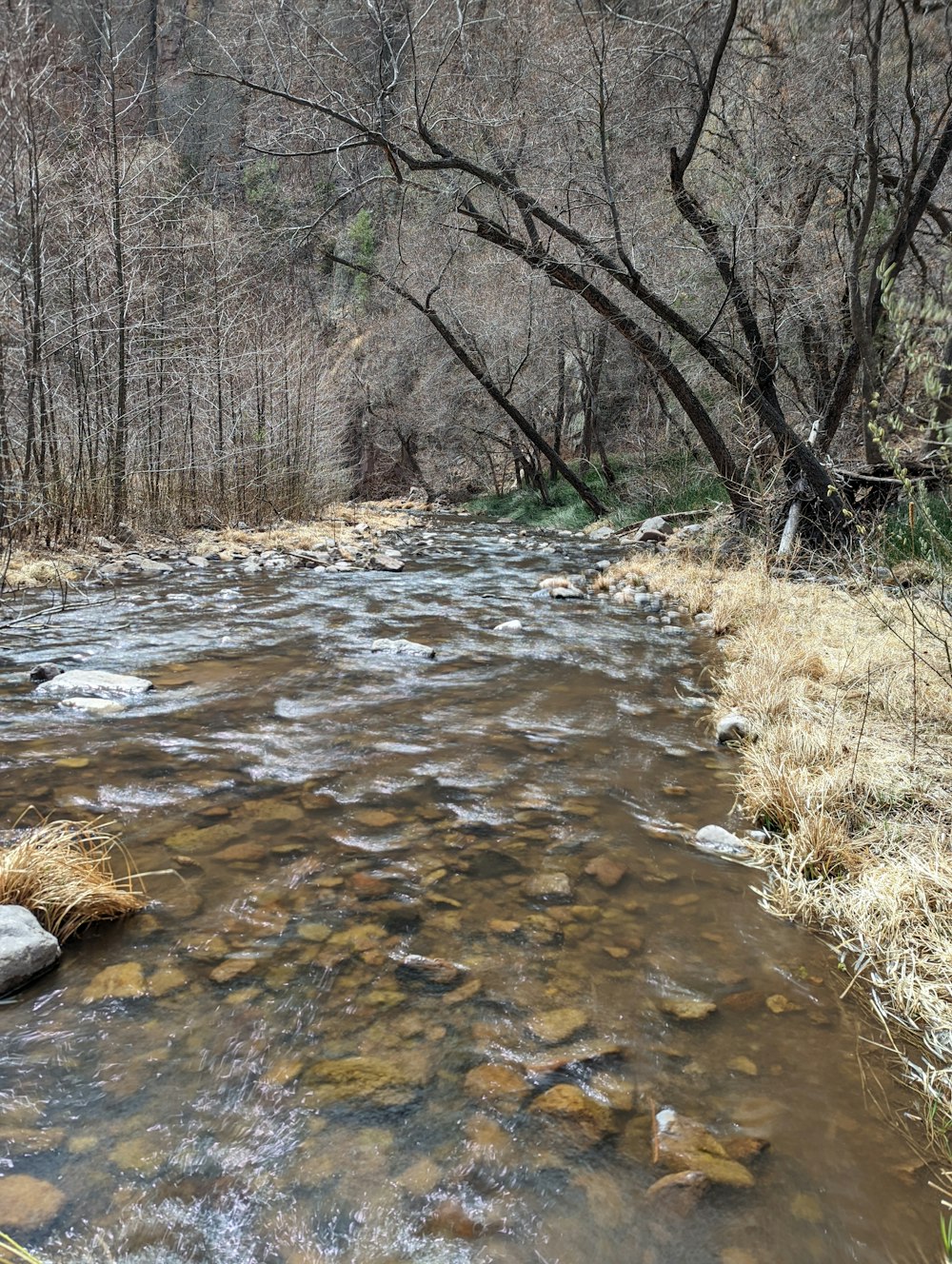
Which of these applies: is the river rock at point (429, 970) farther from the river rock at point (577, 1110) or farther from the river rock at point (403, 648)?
the river rock at point (403, 648)

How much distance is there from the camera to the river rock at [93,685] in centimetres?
461

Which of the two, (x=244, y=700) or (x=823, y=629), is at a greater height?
(x=823, y=629)

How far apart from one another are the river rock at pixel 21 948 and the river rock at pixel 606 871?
174 centimetres

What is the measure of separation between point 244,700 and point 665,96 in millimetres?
9926

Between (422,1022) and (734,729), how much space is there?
2.73 meters

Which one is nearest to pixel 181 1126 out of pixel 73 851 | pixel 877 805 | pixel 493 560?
pixel 73 851

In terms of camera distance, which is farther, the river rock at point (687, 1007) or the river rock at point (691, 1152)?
the river rock at point (687, 1007)

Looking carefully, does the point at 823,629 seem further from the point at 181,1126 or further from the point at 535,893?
the point at 181,1126

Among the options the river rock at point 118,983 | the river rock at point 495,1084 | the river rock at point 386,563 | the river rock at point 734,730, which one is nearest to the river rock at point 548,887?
the river rock at point 495,1084

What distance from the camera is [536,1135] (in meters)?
1.72

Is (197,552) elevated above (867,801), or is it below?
below

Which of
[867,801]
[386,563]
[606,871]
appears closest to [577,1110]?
[606,871]

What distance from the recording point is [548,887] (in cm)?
274

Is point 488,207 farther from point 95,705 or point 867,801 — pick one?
point 867,801
